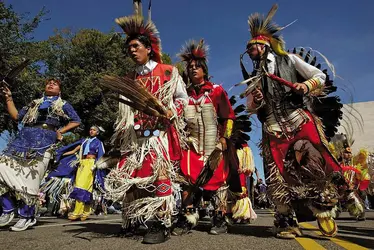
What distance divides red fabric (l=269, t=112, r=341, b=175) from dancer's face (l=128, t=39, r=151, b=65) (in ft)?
5.65

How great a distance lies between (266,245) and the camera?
10.7ft


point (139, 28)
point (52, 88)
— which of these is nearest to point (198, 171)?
point (139, 28)

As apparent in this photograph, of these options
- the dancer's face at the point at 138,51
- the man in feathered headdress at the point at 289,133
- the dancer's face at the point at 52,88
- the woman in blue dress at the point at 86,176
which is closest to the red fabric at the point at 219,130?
the man in feathered headdress at the point at 289,133

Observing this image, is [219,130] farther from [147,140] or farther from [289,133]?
[147,140]

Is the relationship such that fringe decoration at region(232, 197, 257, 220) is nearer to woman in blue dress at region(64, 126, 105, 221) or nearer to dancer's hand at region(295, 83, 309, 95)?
dancer's hand at region(295, 83, 309, 95)

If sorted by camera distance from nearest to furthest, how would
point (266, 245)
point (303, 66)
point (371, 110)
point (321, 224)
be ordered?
point (266, 245) < point (321, 224) < point (303, 66) < point (371, 110)

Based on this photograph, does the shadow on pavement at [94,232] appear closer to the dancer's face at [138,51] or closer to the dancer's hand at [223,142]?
the dancer's hand at [223,142]

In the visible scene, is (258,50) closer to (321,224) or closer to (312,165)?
(312,165)

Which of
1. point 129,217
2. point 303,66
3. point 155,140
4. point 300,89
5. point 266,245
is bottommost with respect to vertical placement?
point 266,245

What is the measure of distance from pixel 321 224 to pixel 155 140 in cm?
200

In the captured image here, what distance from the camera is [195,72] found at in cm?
488

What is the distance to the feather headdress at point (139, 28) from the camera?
4023 mm

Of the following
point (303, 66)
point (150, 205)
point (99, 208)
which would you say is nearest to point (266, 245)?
point (150, 205)

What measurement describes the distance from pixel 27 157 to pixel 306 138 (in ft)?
12.0
